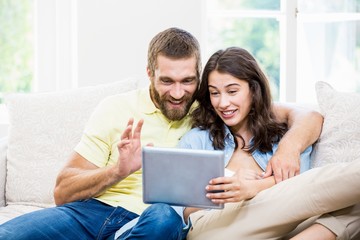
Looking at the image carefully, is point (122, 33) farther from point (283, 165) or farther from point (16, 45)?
point (283, 165)

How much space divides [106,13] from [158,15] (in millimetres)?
251

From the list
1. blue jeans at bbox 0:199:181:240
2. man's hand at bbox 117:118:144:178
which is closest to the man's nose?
man's hand at bbox 117:118:144:178

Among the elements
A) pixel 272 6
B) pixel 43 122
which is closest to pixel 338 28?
pixel 272 6

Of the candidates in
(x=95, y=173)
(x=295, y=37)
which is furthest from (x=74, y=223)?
(x=295, y=37)

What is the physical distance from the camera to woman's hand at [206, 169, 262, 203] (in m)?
1.79

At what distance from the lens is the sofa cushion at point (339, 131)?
7.09 ft

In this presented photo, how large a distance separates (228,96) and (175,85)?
0.60ft

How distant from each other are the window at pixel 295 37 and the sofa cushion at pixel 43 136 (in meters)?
0.98

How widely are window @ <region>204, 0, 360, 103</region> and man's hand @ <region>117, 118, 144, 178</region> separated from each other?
1.51 meters

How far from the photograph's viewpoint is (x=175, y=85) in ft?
7.28

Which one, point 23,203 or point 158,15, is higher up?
point 158,15

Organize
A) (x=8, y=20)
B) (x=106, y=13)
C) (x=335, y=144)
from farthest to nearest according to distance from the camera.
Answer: (x=8, y=20)
(x=106, y=13)
(x=335, y=144)

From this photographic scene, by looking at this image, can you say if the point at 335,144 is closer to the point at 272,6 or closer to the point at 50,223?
Answer: the point at 50,223

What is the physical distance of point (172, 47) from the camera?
2.25 metres
